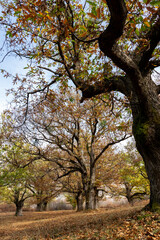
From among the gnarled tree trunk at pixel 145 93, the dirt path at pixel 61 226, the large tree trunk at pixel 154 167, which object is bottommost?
the dirt path at pixel 61 226

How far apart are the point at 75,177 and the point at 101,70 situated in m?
14.8

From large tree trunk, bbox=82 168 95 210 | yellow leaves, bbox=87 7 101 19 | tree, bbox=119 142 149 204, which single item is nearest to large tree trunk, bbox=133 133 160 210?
yellow leaves, bbox=87 7 101 19

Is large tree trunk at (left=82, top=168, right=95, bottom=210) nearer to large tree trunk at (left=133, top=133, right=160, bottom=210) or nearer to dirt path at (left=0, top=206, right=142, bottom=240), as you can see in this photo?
Result: dirt path at (left=0, top=206, right=142, bottom=240)

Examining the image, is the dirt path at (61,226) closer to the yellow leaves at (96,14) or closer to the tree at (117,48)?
the tree at (117,48)

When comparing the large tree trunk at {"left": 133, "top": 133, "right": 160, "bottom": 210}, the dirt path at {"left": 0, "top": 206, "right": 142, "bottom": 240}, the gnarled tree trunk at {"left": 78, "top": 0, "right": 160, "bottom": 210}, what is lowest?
the dirt path at {"left": 0, "top": 206, "right": 142, "bottom": 240}

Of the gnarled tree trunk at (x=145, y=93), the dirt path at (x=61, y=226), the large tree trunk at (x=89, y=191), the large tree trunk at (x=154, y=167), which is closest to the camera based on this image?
the gnarled tree trunk at (x=145, y=93)

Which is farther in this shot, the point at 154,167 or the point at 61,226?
the point at 61,226

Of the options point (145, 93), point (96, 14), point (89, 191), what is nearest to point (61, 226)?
point (145, 93)

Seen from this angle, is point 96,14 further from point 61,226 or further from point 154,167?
point 61,226

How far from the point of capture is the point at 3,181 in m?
12.3

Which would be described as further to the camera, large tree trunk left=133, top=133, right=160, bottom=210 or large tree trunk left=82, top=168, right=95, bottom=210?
large tree trunk left=82, top=168, right=95, bottom=210

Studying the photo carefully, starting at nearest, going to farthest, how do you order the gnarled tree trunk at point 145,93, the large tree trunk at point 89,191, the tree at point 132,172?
1. the gnarled tree trunk at point 145,93
2. the large tree trunk at point 89,191
3. the tree at point 132,172

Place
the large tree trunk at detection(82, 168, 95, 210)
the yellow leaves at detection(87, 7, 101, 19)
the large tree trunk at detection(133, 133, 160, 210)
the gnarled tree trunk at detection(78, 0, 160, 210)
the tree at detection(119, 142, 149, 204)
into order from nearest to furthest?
the yellow leaves at detection(87, 7, 101, 19) → the gnarled tree trunk at detection(78, 0, 160, 210) → the large tree trunk at detection(133, 133, 160, 210) → the large tree trunk at detection(82, 168, 95, 210) → the tree at detection(119, 142, 149, 204)

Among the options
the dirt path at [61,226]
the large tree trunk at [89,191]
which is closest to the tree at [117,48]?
the dirt path at [61,226]
